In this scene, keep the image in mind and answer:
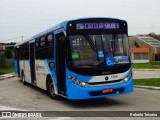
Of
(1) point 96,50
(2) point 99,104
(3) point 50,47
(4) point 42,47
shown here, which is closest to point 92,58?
(1) point 96,50

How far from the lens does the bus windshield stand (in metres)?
11.3

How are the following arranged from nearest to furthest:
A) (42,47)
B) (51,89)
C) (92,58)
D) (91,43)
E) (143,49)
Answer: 1. (92,58)
2. (91,43)
3. (51,89)
4. (42,47)
5. (143,49)

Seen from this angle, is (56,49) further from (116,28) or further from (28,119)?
(28,119)

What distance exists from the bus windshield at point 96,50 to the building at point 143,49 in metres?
79.3

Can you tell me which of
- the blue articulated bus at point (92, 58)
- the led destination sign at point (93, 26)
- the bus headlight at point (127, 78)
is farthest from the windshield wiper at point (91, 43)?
the bus headlight at point (127, 78)

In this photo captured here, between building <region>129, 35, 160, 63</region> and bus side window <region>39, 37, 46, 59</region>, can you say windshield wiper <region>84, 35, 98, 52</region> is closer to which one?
bus side window <region>39, 37, 46, 59</region>

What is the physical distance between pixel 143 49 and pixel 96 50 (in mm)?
86222

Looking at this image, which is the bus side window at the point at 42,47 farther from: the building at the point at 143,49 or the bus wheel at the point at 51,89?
the building at the point at 143,49

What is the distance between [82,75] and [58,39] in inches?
86.1

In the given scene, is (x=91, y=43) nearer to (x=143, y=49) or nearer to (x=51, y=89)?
(x=51, y=89)

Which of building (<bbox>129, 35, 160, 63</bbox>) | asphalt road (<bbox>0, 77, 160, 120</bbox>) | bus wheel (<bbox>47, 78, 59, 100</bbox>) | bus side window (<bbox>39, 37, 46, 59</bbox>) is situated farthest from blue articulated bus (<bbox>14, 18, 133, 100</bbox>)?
building (<bbox>129, 35, 160, 63</bbox>)

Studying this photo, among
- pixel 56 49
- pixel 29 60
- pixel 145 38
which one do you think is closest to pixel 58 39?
pixel 56 49

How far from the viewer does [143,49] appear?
9581 cm

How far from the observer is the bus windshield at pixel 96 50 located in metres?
11.3
